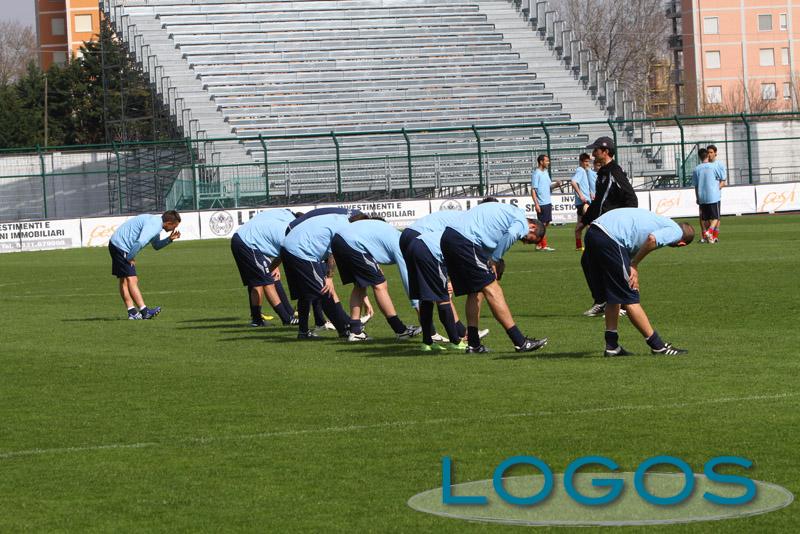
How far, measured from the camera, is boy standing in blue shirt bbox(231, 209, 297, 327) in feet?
58.8

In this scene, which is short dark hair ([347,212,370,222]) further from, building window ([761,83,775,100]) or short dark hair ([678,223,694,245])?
building window ([761,83,775,100])

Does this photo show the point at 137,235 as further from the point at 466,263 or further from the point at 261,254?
the point at 466,263

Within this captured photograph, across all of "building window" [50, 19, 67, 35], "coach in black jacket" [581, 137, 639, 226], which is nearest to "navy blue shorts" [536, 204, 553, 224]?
"coach in black jacket" [581, 137, 639, 226]

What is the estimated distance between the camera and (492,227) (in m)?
13.6

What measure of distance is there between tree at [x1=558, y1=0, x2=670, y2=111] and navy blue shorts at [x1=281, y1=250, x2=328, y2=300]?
8387cm

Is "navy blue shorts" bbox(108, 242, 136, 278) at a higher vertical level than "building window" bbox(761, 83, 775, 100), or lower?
lower

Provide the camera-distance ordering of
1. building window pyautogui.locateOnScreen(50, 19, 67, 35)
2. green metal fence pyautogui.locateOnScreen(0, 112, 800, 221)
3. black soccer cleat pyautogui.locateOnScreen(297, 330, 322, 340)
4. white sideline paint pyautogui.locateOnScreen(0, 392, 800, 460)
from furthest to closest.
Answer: building window pyautogui.locateOnScreen(50, 19, 67, 35) < green metal fence pyautogui.locateOnScreen(0, 112, 800, 221) < black soccer cleat pyautogui.locateOnScreen(297, 330, 322, 340) < white sideline paint pyautogui.locateOnScreen(0, 392, 800, 460)

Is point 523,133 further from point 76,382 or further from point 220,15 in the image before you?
point 76,382

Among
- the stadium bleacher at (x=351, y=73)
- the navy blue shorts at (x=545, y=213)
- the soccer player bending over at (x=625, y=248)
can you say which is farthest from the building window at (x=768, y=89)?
the soccer player bending over at (x=625, y=248)

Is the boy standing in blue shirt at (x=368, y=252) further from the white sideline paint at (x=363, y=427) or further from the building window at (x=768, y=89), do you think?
the building window at (x=768, y=89)

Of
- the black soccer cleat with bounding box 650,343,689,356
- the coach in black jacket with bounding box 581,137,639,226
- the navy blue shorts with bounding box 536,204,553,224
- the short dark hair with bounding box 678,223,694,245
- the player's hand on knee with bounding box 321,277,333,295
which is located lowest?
the black soccer cleat with bounding box 650,343,689,356

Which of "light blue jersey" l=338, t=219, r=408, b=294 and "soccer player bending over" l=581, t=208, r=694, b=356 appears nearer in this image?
"soccer player bending over" l=581, t=208, r=694, b=356

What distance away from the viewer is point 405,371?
13.2m

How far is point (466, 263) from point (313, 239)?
2.75m
